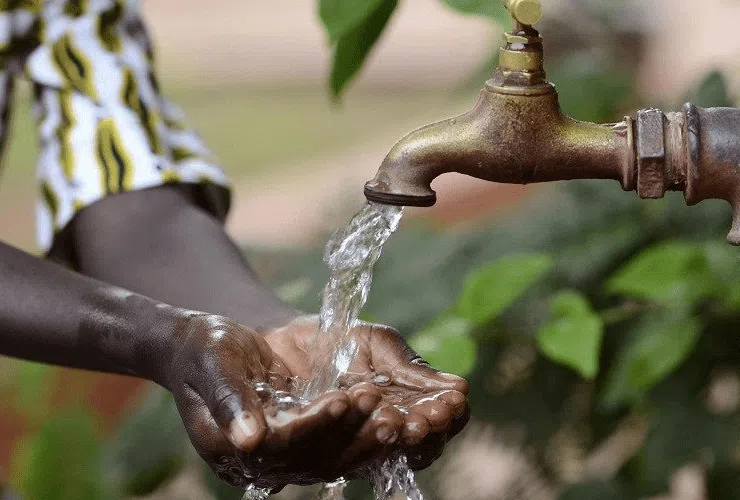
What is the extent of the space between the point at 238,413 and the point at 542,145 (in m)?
0.36

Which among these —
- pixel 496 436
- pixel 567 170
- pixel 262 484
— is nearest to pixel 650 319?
pixel 496 436

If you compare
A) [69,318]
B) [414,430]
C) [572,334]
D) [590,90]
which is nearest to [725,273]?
[572,334]

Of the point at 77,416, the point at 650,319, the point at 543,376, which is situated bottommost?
the point at 77,416

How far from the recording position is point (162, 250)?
151cm

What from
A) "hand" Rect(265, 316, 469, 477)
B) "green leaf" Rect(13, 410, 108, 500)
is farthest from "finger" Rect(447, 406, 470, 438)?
"green leaf" Rect(13, 410, 108, 500)

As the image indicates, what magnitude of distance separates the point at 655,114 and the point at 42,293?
616 millimetres

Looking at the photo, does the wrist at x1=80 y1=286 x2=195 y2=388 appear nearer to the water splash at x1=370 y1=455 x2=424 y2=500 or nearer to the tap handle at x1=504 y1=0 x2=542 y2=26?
the water splash at x1=370 y1=455 x2=424 y2=500

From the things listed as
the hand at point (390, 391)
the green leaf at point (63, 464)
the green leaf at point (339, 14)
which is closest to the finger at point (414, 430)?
the hand at point (390, 391)

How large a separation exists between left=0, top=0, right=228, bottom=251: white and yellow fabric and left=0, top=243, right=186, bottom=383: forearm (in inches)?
8.6

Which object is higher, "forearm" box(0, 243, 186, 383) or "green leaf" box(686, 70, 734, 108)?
"green leaf" box(686, 70, 734, 108)

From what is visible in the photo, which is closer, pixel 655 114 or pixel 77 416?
pixel 655 114

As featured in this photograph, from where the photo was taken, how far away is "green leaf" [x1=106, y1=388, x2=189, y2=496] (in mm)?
2090

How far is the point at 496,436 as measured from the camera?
208 centimetres

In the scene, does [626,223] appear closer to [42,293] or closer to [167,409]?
[167,409]
